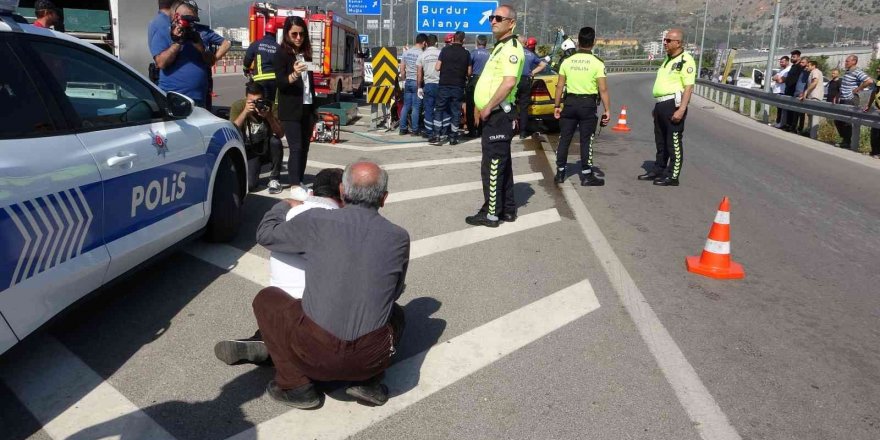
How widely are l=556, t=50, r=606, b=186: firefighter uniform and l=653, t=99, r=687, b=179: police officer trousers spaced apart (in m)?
1.06

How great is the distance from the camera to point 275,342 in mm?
3162

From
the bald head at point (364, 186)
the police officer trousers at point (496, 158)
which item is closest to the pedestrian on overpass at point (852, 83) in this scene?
the police officer trousers at point (496, 158)

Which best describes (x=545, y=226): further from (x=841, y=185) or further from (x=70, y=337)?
(x=841, y=185)

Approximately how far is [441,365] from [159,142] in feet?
7.64

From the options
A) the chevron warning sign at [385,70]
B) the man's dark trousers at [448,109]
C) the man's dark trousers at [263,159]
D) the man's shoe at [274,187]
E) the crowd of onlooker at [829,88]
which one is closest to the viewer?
the man's dark trousers at [263,159]

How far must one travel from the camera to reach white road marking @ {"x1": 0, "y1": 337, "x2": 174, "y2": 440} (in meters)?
2.94

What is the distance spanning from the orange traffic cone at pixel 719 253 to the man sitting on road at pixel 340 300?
10.3 feet

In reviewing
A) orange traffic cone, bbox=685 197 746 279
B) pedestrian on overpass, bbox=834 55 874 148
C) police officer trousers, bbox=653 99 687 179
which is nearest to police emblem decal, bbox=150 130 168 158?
orange traffic cone, bbox=685 197 746 279

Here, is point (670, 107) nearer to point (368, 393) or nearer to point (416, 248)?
point (416, 248)

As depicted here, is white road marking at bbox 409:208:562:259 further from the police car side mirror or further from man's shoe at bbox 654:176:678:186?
man's shoe at bbox 654:176:678:186

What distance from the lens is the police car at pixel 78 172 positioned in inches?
116

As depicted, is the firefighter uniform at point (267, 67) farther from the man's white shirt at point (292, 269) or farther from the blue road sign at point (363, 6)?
the blue road sign at point (363, 6)

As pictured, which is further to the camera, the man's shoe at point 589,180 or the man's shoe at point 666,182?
the man's shoe at point 666,182

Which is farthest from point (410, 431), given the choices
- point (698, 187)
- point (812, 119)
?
point (812, 119)
